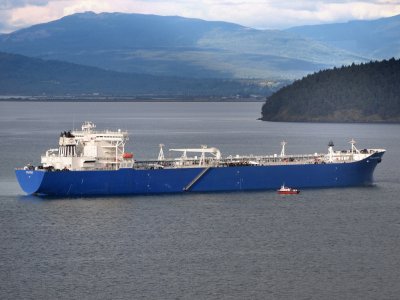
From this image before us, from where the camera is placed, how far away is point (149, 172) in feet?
207

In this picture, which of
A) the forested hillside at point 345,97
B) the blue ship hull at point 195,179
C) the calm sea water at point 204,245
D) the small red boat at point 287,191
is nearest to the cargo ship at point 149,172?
the blue ship hull at point 195,179

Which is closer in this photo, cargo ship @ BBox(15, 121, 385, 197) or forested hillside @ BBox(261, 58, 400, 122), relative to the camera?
cargo ship @ BBox(15, 121, 385, 197)

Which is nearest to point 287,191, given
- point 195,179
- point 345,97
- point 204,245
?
point 195,179

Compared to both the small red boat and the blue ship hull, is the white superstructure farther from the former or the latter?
the small red boat

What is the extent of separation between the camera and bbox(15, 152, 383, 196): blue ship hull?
61.4 m

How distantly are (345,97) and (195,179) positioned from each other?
100m

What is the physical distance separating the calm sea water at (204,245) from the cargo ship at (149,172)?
1131 millimetres

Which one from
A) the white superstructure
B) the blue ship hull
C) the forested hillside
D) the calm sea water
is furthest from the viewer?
the forested hillside

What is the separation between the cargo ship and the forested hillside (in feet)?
301

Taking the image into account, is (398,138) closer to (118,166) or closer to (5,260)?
(118,166)

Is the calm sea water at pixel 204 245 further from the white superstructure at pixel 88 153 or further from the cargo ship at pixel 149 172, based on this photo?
the white superstructure at pixel 88 153

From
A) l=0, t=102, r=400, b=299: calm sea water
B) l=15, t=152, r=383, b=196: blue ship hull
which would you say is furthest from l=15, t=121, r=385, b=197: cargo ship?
l=0, t=102, r=400, b=299: calm sea water

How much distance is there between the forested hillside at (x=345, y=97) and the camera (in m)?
161

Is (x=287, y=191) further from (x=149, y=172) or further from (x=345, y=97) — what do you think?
(x=345, y=97)
